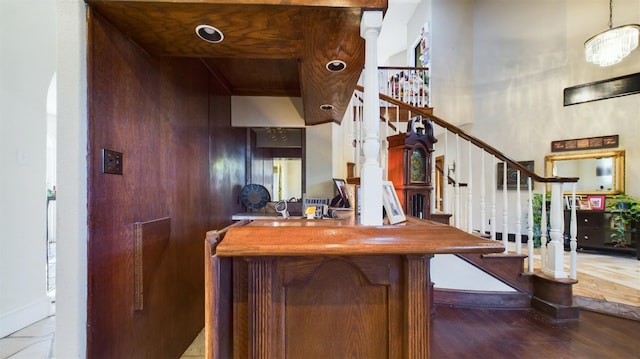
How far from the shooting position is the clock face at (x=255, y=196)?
9.45 feet

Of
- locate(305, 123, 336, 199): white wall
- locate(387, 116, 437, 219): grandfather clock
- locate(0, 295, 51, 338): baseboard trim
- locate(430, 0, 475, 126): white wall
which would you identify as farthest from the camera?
locate(430, 0, 475, 126): white wall

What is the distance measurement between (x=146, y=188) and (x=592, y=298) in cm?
389

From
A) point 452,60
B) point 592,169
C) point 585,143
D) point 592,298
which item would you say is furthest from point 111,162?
point 592,169

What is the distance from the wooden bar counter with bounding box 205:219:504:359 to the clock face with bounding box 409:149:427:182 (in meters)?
1.11

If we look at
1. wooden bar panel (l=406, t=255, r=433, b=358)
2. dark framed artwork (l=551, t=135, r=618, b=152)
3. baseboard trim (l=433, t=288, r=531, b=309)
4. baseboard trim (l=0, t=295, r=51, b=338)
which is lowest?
baseboard trim (l=433, t=288, r=531, b=309)

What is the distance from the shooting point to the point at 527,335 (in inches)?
76.5

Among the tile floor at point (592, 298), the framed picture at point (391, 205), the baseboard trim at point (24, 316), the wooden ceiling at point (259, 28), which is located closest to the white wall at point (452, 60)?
the tile floor at point (592, 298)

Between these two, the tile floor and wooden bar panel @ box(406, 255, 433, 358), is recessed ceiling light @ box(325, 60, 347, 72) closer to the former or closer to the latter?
wooden bar panel @ box(406, 255, 433, 358)

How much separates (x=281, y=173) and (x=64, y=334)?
242 cm

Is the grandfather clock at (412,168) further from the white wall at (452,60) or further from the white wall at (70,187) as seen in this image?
the white wall at (452,60)

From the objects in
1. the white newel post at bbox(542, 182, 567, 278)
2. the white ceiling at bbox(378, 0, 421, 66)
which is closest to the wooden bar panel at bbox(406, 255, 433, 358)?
the white newel post at bbox(542, 182, 567, 278)

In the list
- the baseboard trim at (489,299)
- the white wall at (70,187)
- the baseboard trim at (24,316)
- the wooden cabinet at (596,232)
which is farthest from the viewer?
the wooden cabinet at (596,232)

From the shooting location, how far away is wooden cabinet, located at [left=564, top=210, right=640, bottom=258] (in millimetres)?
4048

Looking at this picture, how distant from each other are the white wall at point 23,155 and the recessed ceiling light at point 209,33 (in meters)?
1.67
